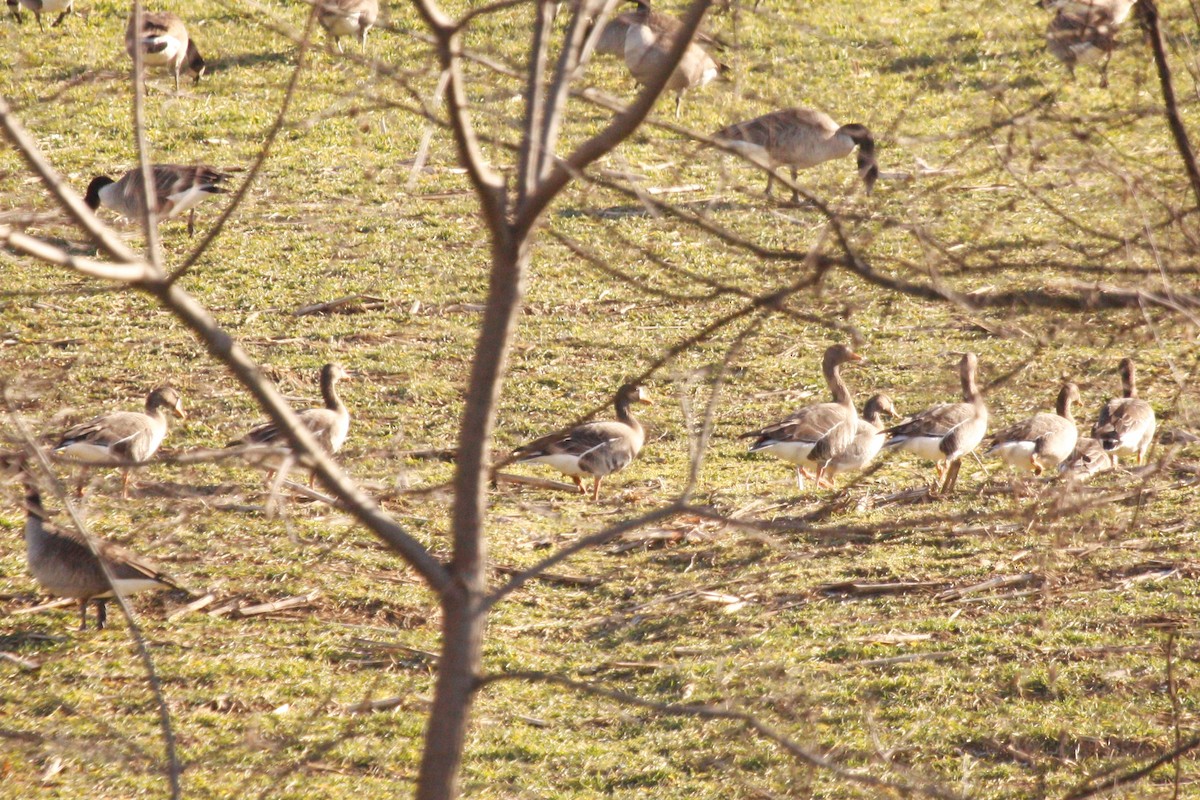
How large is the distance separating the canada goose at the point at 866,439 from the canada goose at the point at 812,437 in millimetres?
59

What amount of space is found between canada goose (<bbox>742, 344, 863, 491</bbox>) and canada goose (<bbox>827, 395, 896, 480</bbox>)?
0.19ft

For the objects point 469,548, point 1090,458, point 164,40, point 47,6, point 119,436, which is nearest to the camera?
point 469,548

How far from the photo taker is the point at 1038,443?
10.2 m

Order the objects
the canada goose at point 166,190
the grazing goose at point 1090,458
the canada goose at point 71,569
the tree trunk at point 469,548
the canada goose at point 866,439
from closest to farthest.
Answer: the tree trunk at point 469,548 < the canada goose at point 71,569 < the grazing goose at point 1090,458 < the canada goose at point 866,439 < the canada goose at point 166,190

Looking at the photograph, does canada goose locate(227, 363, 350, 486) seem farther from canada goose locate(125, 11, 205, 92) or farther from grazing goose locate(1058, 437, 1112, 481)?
canada goose locate(125, 11, 205, 92)

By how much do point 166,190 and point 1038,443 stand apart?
8.32 metres

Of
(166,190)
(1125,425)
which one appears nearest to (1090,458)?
(1125,425)

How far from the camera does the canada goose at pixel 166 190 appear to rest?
1297 cm

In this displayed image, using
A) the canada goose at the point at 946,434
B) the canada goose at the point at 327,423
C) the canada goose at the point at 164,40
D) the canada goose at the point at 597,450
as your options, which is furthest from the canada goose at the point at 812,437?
the canada goose at the point at 164,40

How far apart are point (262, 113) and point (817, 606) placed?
12391 millimetres

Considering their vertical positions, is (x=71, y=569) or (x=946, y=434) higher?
(x=71, y=569)

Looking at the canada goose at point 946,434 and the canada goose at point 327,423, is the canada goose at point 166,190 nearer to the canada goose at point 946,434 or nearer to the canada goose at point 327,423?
the canada goose at point 327,423

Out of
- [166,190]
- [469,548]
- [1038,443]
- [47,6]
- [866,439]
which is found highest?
[469,548]

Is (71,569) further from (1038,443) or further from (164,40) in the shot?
(164,40)
